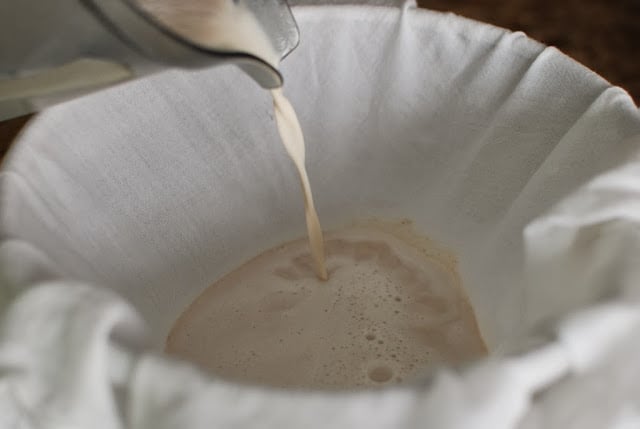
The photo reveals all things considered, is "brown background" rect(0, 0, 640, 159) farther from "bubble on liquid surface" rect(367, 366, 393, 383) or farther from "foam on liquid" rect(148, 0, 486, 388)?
"bubble on liquid surface" rect(367, 366, 393, 383)

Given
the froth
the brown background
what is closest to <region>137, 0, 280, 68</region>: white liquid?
the froth

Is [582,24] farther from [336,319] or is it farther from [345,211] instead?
[336,319]

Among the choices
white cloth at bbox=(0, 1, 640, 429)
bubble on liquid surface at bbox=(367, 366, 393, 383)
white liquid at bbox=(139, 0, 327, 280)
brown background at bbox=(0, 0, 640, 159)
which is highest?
white liquid at bbox=(139, 0, 327, 280)

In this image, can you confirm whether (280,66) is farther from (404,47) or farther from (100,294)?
(100,294)

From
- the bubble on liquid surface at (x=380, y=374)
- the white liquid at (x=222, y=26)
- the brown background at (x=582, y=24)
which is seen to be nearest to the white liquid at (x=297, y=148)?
the white liquid at (x=222, y=26)

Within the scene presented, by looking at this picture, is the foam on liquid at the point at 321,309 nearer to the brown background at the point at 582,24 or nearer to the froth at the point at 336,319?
the froth at the point at 336,319

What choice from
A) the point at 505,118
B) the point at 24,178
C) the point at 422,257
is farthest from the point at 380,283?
the point at 24,178

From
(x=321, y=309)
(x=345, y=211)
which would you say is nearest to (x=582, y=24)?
(x=345, y=211)
